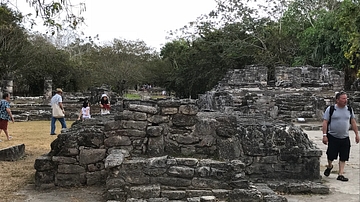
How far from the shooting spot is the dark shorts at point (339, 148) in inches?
272

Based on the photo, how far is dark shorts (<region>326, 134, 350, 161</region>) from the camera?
22.7 ft

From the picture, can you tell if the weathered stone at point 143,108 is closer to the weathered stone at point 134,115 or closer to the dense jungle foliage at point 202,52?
the weathered stone at point 134,115

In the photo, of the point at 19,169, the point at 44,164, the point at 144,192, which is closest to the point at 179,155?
the point at 144,192

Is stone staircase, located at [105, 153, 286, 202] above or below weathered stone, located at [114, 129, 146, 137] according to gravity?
below

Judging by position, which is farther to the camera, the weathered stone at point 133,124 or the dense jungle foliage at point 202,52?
the dense jungle foliage at point 202,52

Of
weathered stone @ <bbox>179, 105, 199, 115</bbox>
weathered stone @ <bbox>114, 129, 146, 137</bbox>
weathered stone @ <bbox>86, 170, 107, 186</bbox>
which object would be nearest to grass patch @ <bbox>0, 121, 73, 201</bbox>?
weathered stone @ <bbox>86, 170, 107, 186</bbox>

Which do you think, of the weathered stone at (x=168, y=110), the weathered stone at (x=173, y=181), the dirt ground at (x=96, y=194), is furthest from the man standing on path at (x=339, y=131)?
the weathered stone at (x=173, y=181)

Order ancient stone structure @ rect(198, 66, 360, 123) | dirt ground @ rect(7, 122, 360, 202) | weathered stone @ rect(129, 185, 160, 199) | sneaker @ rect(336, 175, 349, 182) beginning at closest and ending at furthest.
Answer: weathered stone @ rect(129, 185, 160, 199)
dirt ground @ rect(7, 122, 360, 202)
sneaker @ rect(336, 175, 349, 182)
ancient stone structure @ rect(198, 66, 360, 123)

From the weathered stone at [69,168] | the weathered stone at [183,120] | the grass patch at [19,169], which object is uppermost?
the weathered stone at [183,120]

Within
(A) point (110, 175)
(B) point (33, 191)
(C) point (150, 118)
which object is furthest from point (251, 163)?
(B) point (33, 191)

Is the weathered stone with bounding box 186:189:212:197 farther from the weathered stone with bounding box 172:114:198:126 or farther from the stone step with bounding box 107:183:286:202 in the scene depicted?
the weathered stone with bounding box 172:114:198:126

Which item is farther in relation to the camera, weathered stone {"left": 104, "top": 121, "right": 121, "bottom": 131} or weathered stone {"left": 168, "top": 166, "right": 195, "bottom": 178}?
weathered stone {"left": 104, "top": 121, "right": 121, "bottom": 131}

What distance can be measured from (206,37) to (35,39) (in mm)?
16004

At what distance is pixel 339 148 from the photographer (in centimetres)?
695
